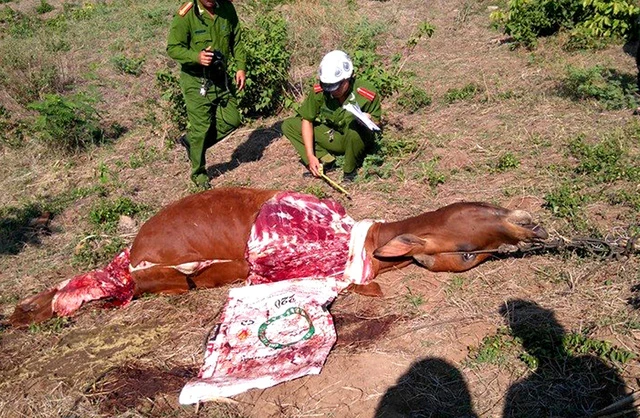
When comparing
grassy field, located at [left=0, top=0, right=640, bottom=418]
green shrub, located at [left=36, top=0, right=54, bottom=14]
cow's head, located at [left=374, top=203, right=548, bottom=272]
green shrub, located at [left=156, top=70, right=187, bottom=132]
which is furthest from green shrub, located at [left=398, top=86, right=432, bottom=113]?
green shrub, located at [left=36, top=0, right=54, bottom=14]

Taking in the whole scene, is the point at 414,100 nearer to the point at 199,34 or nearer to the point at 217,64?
the point at 217,64

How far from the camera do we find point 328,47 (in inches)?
387

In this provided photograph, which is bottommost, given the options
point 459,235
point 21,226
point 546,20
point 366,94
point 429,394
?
point 21,226

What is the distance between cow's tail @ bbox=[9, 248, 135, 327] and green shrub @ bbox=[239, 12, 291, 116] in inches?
134

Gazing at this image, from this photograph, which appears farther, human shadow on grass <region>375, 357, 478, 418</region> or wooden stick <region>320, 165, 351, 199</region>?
wooden stick <region>320, 165, 351, 199</region>

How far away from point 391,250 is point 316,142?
2303 millimetres

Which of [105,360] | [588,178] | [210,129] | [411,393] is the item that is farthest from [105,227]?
[588,178]

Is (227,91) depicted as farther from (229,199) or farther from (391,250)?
(391,250)

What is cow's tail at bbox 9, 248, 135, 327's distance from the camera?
15.5 feet

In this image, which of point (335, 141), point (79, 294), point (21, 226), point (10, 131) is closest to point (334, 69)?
point (335, 141)

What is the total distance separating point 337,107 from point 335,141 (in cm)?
36

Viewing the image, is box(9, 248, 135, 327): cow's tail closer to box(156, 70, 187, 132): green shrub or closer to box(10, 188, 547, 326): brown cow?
box(10, 188, 547, 326): brown cow

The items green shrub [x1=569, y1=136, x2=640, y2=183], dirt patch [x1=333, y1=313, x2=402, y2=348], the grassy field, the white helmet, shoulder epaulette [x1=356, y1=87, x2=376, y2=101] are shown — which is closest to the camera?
the grassy field

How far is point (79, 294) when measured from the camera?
15.7 feet
